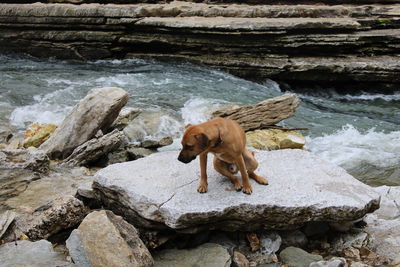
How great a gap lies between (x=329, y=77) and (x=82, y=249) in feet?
39.6

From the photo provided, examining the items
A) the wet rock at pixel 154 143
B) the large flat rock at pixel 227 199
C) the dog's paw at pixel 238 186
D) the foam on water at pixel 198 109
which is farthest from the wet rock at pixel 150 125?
the dog's paw at pixel 238 186

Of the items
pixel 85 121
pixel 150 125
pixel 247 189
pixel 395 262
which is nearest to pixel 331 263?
pixel 395 262

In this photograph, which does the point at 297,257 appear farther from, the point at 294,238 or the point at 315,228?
the point at 315,228

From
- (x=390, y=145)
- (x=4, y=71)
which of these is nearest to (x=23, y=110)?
(x=4, y=71)

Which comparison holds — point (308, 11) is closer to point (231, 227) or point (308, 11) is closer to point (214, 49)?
point (214, 49)

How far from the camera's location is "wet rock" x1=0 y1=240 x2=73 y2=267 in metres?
3.69

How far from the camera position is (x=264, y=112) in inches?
325

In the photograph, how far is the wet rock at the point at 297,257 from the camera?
4136 millimetres

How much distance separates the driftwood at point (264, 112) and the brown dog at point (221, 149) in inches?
137

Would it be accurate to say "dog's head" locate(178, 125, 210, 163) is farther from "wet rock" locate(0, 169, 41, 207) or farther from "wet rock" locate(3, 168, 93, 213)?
"wet rock" locate(0, 169, 41, 207)

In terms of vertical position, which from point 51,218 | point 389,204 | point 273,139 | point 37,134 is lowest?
point 37,134

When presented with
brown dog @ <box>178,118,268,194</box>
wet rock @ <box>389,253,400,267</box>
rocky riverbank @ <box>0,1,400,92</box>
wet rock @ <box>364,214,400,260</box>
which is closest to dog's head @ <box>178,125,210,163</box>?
brown dog @ <box>178,118,268,194</box>

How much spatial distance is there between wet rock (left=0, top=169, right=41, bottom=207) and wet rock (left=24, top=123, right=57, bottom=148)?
2.03 meters

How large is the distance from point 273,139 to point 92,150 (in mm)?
3108
